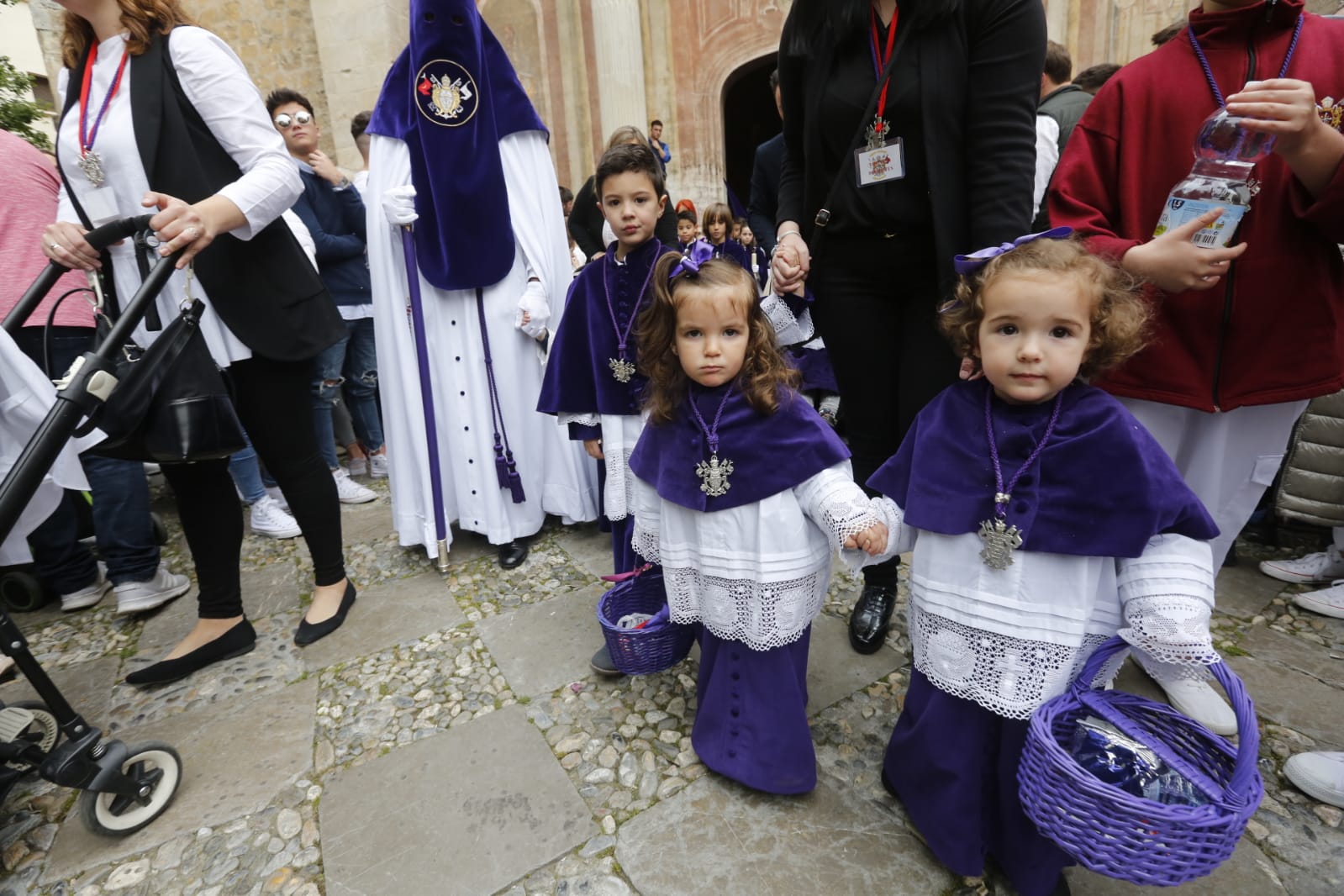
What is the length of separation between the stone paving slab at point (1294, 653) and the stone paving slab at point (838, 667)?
114cm

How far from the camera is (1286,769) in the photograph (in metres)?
1.61

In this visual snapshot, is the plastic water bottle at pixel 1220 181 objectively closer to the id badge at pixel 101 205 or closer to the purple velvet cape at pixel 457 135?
the purple velvet cape at pixel 457 135

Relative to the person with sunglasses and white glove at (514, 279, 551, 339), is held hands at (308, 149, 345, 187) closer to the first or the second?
the person with sunglasses

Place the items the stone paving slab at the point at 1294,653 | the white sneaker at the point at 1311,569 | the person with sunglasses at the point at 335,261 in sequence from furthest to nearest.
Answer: the person with sunglasses at the point at 335,261 < the white sneaker at the point at 1311,569 < the stone paving slab at the point at 1294,653

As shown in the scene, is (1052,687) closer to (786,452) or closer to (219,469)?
(786,452)

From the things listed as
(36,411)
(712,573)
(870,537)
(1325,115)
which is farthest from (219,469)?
(1325,115)

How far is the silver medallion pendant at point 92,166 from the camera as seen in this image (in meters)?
1.91

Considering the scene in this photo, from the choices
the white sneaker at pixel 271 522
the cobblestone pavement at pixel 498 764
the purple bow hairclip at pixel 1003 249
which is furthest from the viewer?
the white sneaker at pixel 271 522

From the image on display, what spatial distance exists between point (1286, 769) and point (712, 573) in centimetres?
148

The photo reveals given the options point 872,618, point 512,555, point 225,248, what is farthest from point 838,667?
point 225,248

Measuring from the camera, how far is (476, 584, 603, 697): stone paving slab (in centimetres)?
221

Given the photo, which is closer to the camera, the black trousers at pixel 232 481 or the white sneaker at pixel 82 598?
the black trousers at pixel 232 481

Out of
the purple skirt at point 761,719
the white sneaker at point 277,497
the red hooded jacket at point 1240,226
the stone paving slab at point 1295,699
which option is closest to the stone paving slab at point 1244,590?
the stone paving slab at point 1295,699

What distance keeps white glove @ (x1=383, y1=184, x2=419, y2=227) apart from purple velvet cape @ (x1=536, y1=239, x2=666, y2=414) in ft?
2.98
